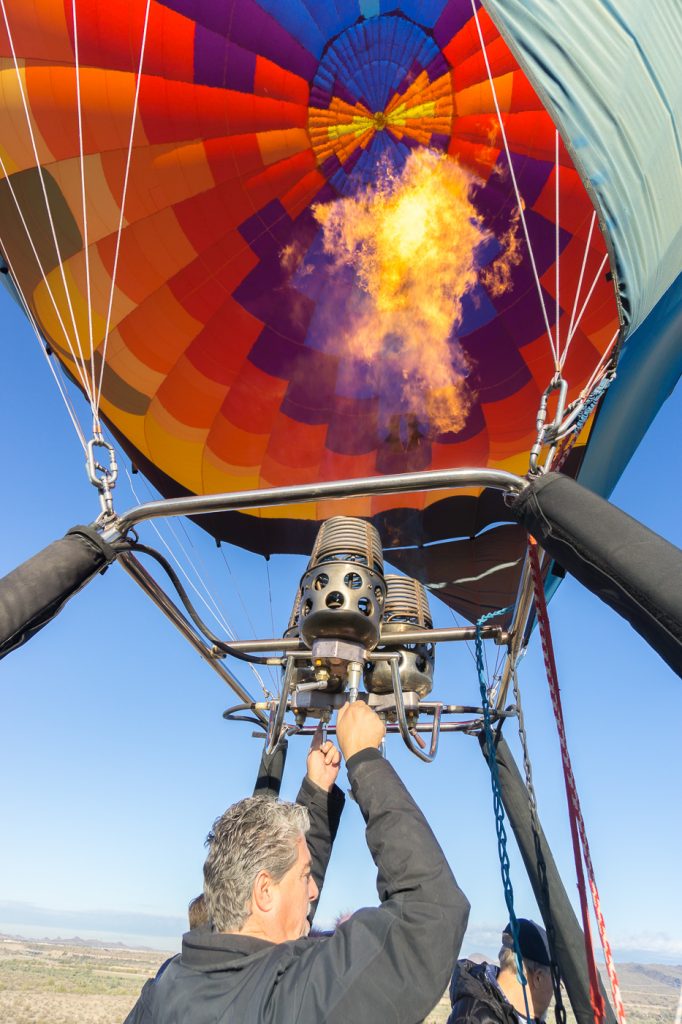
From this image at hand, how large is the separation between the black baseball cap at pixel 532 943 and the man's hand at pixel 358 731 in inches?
72.7

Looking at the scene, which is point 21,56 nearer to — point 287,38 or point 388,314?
point 287,38

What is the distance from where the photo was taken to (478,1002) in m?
2.17

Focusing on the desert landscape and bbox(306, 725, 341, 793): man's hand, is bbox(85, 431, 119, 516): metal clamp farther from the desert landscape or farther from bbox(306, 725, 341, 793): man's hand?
the desert landscape

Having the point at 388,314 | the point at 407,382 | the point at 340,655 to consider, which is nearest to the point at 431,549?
the point at 407,382

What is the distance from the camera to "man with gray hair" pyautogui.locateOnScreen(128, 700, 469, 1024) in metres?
0.96

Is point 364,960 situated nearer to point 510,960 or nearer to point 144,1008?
point 144,1008

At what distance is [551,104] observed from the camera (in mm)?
2381

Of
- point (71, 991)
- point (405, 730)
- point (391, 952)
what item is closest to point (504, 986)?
point (405, 730)

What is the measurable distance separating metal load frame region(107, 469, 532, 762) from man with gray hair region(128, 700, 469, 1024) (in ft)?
3.65

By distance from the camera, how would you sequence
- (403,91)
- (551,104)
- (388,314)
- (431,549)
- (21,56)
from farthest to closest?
(431,549), (388,314), (403,91), (21,56), (551,104)

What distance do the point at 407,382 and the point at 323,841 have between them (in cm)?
411

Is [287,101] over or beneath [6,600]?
over

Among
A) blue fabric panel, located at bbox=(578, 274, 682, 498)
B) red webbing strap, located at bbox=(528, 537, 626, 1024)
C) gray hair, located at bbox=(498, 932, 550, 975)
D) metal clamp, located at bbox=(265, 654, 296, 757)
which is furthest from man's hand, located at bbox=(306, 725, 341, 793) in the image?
blue fabric panel, located at bbox=(578, 274, 682, 498)

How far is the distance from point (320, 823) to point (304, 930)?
0.56 meters
